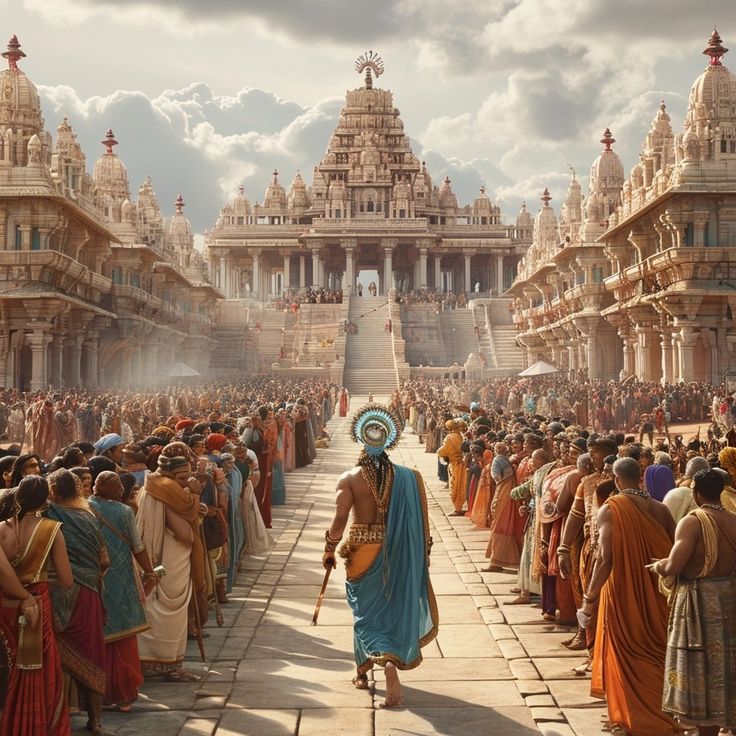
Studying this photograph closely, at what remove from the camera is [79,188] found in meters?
38.4

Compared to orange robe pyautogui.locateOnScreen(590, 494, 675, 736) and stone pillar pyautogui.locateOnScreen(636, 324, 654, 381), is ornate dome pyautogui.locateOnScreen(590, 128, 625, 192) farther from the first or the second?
orange robe pyautogui.locateOnScreen(590, 494, 675, 736)

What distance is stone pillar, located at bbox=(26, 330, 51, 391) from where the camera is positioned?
32553 millimetres

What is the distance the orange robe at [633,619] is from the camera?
20.3 feet

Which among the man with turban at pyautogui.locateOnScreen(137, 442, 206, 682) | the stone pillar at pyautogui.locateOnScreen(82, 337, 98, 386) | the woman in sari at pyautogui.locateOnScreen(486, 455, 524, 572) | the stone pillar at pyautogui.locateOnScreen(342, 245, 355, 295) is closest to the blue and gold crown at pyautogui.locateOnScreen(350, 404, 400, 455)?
the man with turban at pyautogui.locateOnScreen(137, 442, 206, 682)

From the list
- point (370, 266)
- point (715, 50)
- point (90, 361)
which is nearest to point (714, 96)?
point (715, 50)

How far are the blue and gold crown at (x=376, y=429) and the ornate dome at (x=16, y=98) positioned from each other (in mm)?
29760

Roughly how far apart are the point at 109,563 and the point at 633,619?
10.7ft

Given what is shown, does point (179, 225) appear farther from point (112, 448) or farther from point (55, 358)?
point (112, 448)

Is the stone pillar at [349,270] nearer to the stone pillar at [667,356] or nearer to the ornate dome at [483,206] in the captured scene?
the ornate dome at [483,206]

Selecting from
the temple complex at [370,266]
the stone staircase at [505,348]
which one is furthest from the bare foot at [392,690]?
the stone staircase at [505,348]

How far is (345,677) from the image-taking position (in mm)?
7457

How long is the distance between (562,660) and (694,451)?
421cm

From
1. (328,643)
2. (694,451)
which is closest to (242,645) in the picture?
(328,643)

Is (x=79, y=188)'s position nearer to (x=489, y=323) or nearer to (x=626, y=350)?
(x=626, y=350)
